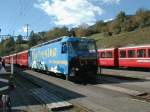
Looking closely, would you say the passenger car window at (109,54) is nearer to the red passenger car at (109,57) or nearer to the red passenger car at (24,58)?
the red passenger car at (109,57)

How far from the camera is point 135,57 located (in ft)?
128

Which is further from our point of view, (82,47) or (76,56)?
(82,47)

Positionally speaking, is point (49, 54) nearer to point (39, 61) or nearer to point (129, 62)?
point (39, 61)

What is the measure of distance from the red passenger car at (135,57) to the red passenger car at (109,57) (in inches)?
74.1

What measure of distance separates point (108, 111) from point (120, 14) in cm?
11177

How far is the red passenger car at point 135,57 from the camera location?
36.7 meters

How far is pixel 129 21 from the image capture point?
4429 inches

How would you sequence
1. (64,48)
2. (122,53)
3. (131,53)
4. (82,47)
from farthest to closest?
(122,53)
(131,53)
(64,48)
(82,47)

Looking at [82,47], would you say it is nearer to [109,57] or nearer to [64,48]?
[64,48]

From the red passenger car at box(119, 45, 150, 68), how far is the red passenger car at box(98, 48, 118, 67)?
1.88 meters

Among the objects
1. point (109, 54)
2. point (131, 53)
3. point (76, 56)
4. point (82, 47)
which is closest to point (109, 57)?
point (109, 54)

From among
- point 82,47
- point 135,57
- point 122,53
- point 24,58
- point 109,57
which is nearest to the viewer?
point 82,47

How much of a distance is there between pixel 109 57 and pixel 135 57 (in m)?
8.47

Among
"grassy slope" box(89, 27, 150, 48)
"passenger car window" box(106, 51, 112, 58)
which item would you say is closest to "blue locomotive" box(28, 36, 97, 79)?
"passenger car window" box(106, 51, 112, 58)
